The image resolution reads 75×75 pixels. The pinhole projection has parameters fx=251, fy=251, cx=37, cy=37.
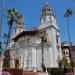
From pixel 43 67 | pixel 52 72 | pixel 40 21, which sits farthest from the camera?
pixel 40 21

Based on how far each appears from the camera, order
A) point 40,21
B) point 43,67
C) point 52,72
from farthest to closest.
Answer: point 40,21 < point 43,67 < point 52,72

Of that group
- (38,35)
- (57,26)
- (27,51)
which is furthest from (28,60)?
(57,26)

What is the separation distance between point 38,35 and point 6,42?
17008 mm

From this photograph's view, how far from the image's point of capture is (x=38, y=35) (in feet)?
269

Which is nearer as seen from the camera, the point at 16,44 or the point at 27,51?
the point at 27,51

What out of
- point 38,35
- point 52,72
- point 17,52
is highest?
point 38,35

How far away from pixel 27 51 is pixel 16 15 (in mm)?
19004

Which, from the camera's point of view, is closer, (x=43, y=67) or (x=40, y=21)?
(x=43, y=67)

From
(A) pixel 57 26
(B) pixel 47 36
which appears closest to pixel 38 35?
(B) pixel 47 36

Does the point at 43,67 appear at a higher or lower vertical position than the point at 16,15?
lower

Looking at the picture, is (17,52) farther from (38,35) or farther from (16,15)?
(16,15)

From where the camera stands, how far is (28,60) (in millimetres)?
81750

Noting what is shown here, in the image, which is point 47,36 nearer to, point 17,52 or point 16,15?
point 17,52

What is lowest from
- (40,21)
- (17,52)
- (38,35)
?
(17,52)
